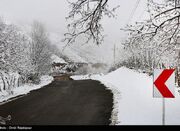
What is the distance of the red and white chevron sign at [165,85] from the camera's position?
820cm

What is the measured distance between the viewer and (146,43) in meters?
11.9

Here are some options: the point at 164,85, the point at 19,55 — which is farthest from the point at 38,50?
the point at 164,85

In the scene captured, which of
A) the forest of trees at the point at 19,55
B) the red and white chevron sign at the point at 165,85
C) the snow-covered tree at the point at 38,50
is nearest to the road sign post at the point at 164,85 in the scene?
the red and white chevron sign at the point at 165,85

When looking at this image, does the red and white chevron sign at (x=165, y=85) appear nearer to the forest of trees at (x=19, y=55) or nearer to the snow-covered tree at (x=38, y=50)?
the forest of trees at (x=19, y=55)

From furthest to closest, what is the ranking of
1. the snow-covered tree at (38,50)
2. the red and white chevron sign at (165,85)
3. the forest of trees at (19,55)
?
1. the snow-covered tree at (38,50)
2. the forest of trees at (19,55)
3. the red and white chevron sign at (165,85)

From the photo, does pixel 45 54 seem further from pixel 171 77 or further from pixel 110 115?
pixel 171 77

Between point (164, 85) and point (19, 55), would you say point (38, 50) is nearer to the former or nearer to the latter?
point (19, 55)

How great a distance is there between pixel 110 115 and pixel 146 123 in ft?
7.40

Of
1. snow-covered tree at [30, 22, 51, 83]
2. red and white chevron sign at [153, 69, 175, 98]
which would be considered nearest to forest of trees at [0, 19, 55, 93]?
snow-covered tree at [30, 22, 51, 83]

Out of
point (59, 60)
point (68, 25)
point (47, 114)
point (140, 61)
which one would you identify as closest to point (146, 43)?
point (68, 25)

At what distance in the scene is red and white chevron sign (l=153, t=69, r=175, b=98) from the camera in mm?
8203

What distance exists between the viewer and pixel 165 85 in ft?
27.0

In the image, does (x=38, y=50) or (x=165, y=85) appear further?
(x=38, y=50)

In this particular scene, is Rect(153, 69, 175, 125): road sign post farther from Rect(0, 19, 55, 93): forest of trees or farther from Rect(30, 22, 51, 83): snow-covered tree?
Rect(30, 22, 51, 83): snow-covered tree
